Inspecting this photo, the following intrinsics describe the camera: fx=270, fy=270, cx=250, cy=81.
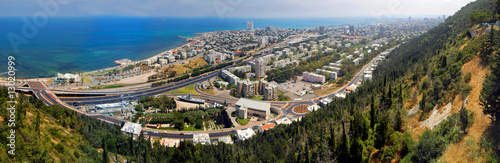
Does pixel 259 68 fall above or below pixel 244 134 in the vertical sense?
above

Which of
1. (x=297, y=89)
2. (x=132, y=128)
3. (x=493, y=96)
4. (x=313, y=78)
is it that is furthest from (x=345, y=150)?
(x=313, y=78)

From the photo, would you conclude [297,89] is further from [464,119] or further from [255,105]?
[464,119]

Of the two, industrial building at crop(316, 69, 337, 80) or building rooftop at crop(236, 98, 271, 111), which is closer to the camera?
building rooftop at crop(236, 98, 271, 111)

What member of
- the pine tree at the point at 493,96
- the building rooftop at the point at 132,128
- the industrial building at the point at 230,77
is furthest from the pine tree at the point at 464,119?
the industrial building at the point at 230,77

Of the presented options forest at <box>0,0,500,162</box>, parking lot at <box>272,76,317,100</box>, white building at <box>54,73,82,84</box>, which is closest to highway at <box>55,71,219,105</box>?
white building at <box>54,73,82,84</box>

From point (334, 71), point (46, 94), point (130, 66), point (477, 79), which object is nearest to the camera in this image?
point (477, 79)

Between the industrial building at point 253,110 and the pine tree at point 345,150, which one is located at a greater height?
the pine tree at point 345,150

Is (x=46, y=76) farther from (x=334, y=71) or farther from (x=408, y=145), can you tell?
(x=408, y=145)

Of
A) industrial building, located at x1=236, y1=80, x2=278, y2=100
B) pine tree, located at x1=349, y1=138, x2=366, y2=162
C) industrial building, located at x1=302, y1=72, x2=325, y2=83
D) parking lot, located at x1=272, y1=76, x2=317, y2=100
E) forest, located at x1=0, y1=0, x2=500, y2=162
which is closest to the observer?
forest, located at x1=0, y1=0, x2=500, y2=162

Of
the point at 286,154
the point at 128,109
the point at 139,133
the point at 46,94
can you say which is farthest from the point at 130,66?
the point at 286,154

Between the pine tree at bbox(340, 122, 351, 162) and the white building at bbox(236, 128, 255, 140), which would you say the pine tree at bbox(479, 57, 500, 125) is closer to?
the pine tree at bbox(340, 122, 351, 162)

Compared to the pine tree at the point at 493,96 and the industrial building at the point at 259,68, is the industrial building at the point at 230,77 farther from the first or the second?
the pine tree at the point at 493,96
